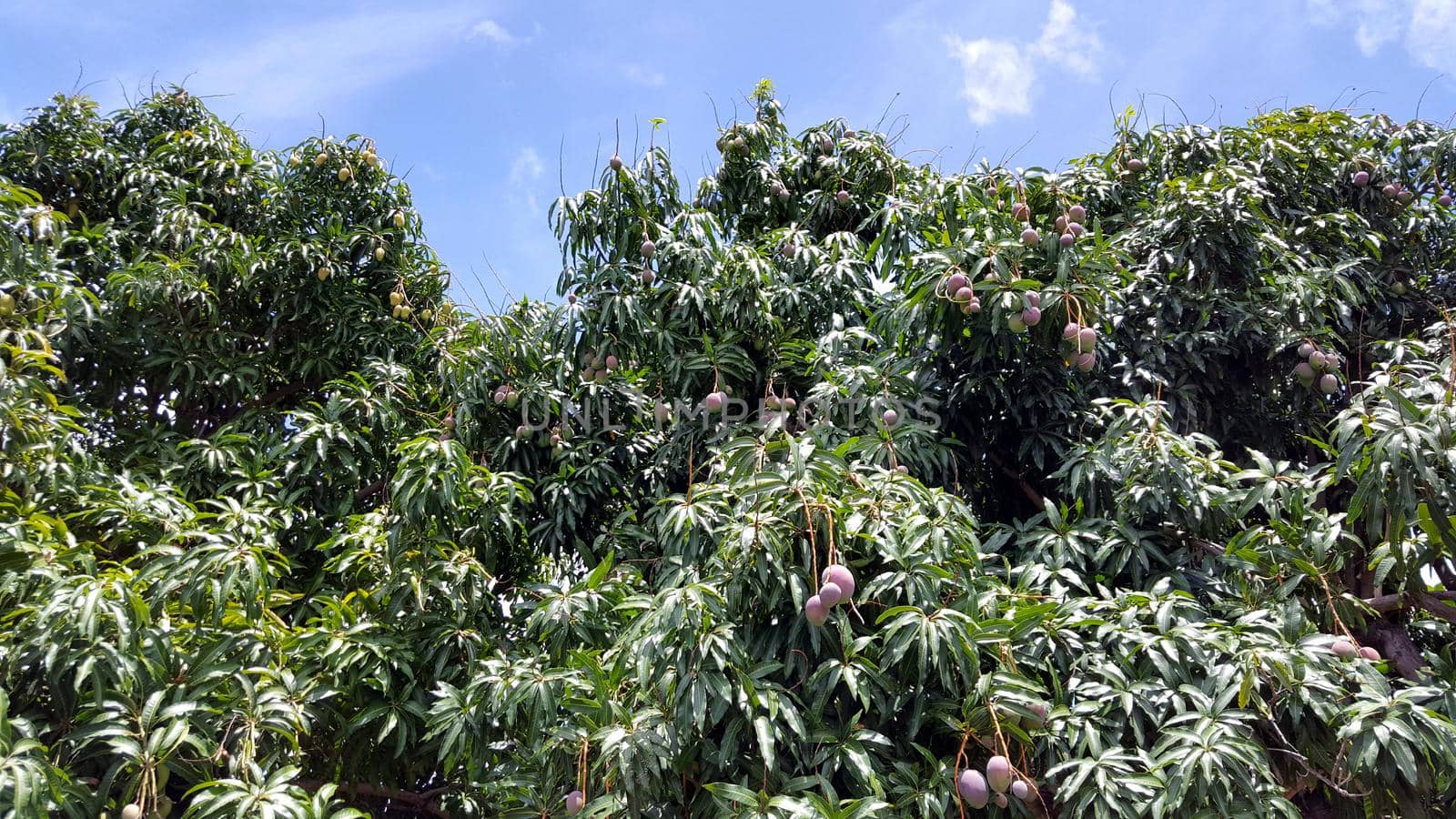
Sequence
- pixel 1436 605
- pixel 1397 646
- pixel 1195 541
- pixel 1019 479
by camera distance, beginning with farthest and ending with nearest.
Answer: pixel 1019 479 < pixel 1195 541 < pixel 1397 646 < pixel 1436 605

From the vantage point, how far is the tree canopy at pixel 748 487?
2070 mm

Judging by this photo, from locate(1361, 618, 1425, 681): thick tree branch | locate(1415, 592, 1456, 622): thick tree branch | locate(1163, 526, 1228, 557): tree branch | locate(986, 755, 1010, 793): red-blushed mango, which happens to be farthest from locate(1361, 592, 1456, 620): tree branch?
locate(986, 755, 1010, 793): red-blushed mango

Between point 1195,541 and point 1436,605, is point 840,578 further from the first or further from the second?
point 1436,605

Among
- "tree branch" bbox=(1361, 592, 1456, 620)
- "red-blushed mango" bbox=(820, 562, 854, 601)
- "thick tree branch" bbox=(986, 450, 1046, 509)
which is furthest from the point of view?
"thick tree branch" bbox=(986, 450, 1046, 509)

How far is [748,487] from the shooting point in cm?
220

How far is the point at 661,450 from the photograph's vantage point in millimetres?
3549

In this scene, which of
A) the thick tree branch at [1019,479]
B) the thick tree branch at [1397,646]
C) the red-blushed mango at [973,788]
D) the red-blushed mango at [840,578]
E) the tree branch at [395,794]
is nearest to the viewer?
the red-blushed mango at [973,788]

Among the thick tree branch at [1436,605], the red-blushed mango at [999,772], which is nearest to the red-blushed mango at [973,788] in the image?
the red-blushed mango at [999,772]

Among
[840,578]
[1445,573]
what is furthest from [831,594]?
[1445,573]

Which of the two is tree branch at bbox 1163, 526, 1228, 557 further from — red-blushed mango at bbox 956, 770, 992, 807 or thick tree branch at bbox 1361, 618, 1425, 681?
red-blushed mango at bbox 956, 770, 992, 807

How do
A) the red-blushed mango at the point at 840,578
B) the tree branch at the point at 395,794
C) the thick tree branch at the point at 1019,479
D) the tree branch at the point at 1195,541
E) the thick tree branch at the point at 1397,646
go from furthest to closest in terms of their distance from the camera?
the thick tree branch at the point at 1019,479, the tree branch at the point at 395,794, the tree branch at the point at 1195,541, the thick tree branch at the point at 1397,646, the red-blushed mango at the point at 840,578

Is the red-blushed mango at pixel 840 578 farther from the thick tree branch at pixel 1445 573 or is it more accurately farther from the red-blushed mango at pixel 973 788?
the thick tree branch at pixel 1445 573

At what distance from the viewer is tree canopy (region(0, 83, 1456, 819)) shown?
2070mm

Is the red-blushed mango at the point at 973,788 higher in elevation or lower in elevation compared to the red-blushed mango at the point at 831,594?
lower
